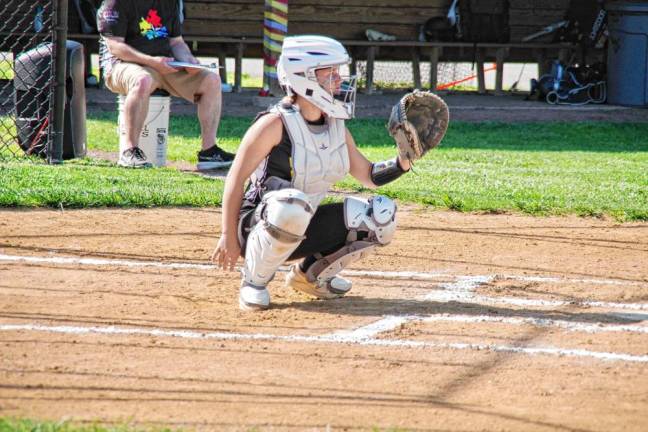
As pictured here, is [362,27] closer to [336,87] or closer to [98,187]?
[98,187]

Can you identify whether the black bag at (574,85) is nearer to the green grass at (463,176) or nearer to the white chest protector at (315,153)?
the green grass at (463,176)

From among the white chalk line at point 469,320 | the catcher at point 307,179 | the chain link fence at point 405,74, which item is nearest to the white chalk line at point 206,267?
the white chalk line at point 469,320

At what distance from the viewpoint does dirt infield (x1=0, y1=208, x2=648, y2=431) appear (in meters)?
3.66

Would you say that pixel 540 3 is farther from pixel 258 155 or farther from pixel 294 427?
pixel 294 427

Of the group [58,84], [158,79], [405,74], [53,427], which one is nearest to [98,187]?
[58,84]

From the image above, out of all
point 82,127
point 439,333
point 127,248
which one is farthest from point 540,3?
point 439,333

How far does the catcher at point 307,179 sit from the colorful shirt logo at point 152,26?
15.1 feet

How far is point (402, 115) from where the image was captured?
210 inches

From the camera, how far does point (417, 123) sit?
17.7ft

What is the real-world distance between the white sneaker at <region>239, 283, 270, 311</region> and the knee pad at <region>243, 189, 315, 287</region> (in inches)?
1.4

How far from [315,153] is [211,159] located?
4570 millimetres

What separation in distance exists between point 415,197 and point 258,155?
340 cm

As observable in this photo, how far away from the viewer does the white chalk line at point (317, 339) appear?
174 inches

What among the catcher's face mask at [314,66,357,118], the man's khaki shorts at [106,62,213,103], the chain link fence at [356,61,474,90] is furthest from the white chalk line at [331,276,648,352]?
the chain link fence at [356,61,474,90]
